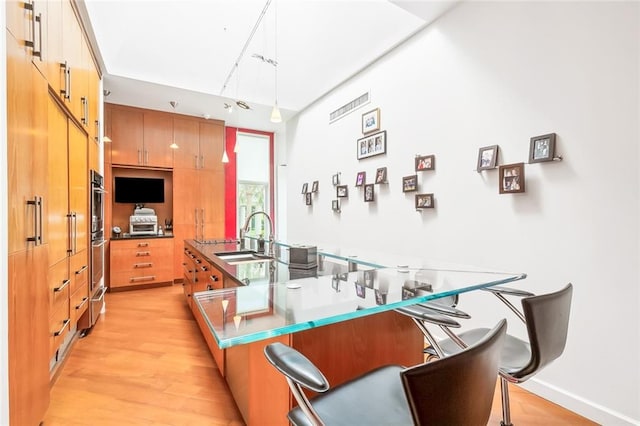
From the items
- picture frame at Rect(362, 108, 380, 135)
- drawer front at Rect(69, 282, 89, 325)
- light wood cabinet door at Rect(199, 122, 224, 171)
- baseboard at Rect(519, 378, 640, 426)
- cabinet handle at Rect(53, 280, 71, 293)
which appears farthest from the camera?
light wood cabinet door at Rect(199, 122, 224, 171)

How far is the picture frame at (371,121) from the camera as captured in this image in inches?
140

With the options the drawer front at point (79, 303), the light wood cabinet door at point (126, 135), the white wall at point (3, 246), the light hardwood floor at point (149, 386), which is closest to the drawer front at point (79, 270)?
the drawer front at point (79, 303)

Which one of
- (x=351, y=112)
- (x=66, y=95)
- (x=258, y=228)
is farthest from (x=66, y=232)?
(x=258, y=228)

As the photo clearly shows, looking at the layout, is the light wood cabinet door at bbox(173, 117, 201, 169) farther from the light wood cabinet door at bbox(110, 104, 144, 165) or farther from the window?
the window

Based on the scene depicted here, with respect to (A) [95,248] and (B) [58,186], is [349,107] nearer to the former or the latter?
(B) [58,186]

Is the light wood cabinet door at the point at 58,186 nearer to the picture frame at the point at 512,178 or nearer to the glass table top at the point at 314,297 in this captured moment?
the glass table top at the point at 314,297

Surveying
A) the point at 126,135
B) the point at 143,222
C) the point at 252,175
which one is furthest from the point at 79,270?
the point at 252,175

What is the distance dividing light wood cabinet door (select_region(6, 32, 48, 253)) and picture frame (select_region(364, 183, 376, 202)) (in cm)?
290

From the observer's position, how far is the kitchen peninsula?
961 mm

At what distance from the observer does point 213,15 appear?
2912mm

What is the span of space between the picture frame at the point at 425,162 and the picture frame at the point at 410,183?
0.10 m

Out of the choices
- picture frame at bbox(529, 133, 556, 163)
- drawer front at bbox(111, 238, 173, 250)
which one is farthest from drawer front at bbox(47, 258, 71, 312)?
picture frame at bbox(529, 133, 556, 163)

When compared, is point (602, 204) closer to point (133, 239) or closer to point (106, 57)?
point (106, 57)

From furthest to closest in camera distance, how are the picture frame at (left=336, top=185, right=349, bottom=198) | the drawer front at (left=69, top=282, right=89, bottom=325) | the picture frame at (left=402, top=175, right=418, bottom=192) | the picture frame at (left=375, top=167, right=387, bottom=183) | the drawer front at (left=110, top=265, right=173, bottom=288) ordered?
the drawer front at (left=110, top=265, right=173, bottom=288)
the picture frame at (left=336, top=185, right=349, bottom=198)
the picture frame at (left=375, top=167, right=387, bottom=183)
the picture frame at (left=402, top=175, right=418, bottom=192)
the drawer front at (left=69, top=282, right=89, bottom=325)
